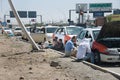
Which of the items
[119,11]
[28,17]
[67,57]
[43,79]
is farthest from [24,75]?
[28,17]

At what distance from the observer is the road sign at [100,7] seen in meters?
90.6

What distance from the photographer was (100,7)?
9125 cm

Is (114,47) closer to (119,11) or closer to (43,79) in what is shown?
(43,79)

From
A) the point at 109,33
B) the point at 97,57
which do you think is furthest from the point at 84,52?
the point at 109,33

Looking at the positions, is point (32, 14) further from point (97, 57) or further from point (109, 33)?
point (97, 57)

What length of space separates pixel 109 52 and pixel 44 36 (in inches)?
775

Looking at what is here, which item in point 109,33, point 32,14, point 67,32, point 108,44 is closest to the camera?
point 108,44

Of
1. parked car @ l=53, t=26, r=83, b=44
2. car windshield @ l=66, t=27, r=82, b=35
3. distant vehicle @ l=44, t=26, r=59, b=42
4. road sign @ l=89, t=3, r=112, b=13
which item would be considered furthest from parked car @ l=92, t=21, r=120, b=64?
road sign @ l=89, t=3, r=112, b=13

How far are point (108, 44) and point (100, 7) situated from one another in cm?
7566

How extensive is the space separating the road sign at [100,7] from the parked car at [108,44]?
74.6 m

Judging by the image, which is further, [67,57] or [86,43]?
[67,57]

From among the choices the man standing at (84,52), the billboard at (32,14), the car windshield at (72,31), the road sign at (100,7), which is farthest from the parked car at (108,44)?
the billboard at (32,14)

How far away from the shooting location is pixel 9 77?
13.5 metres

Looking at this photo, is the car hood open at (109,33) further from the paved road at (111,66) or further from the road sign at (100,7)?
the road sign at (100,7)
